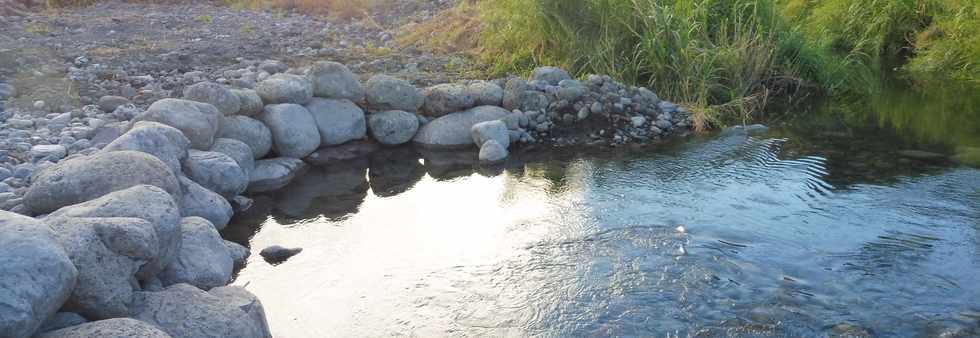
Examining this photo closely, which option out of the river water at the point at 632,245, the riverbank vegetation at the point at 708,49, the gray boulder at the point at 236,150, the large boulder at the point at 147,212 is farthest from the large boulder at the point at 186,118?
the riverbank vegetation at the point at 708,49

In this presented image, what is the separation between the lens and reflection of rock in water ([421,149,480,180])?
7113 mm

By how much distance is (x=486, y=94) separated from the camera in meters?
8.12

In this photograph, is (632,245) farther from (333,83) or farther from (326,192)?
(333,83)

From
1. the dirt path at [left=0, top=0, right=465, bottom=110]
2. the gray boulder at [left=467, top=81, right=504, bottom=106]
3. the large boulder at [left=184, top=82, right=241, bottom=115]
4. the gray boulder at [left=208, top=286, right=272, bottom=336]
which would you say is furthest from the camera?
the dirt path at [left=0, top=0, right=465, bottom=110]

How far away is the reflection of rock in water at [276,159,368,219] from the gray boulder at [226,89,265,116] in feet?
2.29

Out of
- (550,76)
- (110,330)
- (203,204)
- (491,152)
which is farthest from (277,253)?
(550,76)

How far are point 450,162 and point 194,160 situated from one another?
2.37 meters

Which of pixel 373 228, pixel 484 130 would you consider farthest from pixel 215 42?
pixel 373 228

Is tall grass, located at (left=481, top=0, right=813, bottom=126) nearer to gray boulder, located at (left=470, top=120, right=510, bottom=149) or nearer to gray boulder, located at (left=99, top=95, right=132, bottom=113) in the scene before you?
gray boulder, located at (left=470, top=120, right=510, bottom=149)

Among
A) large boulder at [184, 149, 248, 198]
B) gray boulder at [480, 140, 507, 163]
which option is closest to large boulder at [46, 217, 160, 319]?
large boulder at [184, 149, 248, 198]

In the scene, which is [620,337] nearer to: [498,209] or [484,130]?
[498,209]

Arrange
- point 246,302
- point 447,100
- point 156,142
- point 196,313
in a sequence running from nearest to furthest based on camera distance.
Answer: point 196,313 → point 246,302 → point 156,142 → point 447,100

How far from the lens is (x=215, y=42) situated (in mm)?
12258

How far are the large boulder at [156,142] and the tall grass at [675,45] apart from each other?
16.7 feet
